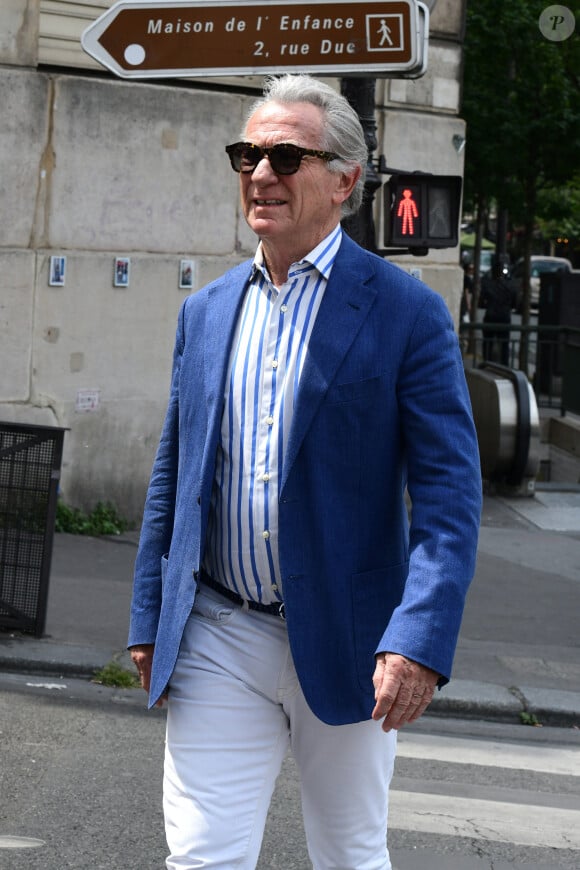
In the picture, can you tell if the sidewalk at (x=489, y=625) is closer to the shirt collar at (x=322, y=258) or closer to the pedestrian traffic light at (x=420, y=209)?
the pedestrian traffic light at (x=420, y=209)

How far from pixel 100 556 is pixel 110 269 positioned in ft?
7.29

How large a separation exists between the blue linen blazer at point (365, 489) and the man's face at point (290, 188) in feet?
0.44

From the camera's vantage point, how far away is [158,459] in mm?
3205

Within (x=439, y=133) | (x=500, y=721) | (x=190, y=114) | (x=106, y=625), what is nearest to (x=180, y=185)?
(x=190, y=114)

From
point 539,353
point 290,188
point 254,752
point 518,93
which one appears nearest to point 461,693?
point 254,752

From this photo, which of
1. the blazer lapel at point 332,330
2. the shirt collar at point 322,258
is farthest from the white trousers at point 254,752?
the shirt collar at point 322,258

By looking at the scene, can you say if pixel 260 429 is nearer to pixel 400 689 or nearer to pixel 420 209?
pixel 400 689

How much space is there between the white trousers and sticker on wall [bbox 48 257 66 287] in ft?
24.1

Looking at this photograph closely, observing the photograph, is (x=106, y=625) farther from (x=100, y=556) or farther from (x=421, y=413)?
(x=421, y=413)

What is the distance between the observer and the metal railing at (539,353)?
16.9 m

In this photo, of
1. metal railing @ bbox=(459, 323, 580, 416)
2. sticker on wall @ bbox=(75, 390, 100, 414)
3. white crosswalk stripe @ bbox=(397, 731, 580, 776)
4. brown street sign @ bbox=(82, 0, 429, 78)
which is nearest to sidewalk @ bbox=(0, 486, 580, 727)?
white crosswalk stripe @ bbox=(397, 731, 580, 776)

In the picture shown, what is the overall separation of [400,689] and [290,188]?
107 cm

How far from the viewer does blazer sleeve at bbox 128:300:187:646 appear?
10.2 ft

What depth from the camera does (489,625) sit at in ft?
27.1
